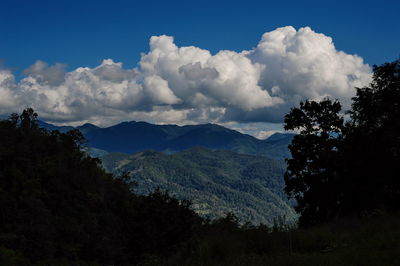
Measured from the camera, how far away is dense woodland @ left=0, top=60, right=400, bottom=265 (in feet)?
34.4

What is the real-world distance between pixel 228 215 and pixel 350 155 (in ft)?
43.8

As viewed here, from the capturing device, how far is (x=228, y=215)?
2539 cm

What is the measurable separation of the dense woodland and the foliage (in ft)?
0.34

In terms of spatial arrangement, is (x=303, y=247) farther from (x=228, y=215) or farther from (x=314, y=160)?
(x=314, y=160)

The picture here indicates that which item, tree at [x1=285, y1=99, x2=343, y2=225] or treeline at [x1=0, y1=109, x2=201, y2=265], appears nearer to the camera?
tree at [x1=285, y1=99, x2=343, y2=225]

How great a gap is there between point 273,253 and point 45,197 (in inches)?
2490

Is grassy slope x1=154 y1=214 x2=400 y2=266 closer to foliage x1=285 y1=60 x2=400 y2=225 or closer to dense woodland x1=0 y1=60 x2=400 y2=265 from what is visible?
dense woodland x1=0 y1=60 x2=400 y2=265

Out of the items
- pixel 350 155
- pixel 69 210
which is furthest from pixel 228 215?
pixel 69 210

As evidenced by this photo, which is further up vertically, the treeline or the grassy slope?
the grassy slope

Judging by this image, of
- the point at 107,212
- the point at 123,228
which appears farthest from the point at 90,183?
the point at 123,228

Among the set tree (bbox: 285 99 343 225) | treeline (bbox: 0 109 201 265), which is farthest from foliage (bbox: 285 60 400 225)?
treeline (bbox: 0 109 201 265)

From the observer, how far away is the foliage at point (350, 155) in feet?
94.2

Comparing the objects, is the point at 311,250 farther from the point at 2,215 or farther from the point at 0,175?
the point at 0,175

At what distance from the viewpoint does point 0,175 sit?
63.0 meters
